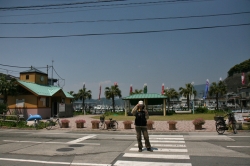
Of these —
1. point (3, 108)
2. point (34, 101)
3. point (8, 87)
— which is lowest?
point (3, 108)

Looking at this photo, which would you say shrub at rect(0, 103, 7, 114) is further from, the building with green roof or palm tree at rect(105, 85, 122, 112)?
palm tree at rect(105, 85, 122, 112)

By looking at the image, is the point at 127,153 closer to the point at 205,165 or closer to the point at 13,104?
the point at 205,165

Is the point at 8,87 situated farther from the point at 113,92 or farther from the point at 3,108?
the point at 113,92

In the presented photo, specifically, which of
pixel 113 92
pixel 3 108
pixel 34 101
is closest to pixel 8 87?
pixel 3 108

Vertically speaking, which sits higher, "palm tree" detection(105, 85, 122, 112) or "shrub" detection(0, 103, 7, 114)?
"palm tree" detection(105, 85, 122, 112)

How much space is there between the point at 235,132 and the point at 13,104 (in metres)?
27.0

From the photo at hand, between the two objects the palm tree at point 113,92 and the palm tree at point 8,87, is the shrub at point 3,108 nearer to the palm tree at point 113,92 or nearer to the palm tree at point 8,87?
the palm tree at point 8,87

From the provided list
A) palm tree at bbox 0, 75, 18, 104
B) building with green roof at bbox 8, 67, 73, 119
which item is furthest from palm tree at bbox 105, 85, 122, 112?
palm tree at bbox 0, 75, 18, 104

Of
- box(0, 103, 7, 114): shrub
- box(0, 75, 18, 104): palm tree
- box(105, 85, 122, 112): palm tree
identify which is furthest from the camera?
box(105, 85, 122, 112): palm tree

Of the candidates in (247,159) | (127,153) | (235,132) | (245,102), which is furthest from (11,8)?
(245,102)

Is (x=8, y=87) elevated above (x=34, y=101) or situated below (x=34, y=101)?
above

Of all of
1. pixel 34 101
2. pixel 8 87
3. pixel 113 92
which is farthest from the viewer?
pixel 113 92

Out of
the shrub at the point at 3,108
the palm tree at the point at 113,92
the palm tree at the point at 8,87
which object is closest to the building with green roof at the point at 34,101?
the palm tree at the point at 8,87

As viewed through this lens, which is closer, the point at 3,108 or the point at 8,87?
the point at 3,108
